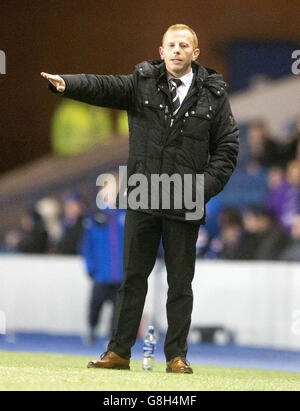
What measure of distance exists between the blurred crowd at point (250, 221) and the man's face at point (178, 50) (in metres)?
5.96

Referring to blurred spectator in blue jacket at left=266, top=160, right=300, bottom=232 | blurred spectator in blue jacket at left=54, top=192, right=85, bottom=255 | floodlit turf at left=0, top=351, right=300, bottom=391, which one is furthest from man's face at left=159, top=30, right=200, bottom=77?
blurred spectator in blue jacket at left=54, top=192, right=85, bottom=255

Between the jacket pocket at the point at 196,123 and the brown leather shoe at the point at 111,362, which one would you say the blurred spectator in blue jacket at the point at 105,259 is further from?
the jacket pocket at the point at 196,123

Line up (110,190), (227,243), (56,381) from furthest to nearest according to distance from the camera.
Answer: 1. (227,243)
2. (110,190)
3. (56,381)

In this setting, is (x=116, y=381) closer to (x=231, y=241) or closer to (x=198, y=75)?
(x=198, y=75)

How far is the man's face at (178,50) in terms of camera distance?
6895mm

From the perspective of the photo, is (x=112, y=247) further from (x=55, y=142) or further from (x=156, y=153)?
(x=55, y=142)

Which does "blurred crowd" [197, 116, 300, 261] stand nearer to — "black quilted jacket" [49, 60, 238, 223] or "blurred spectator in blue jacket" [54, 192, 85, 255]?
"blurred spectator in blue jacket" [54, 192, 85, 255]

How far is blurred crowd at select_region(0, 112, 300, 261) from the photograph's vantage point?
518 inches

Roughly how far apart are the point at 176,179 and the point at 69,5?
49.7 feet

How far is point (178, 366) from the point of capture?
6891 millimetres

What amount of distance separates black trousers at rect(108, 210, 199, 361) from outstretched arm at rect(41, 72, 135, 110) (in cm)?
75

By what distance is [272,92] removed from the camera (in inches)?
619

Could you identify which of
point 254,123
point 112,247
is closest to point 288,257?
point 112,247

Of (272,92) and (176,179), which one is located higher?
(272,92)
